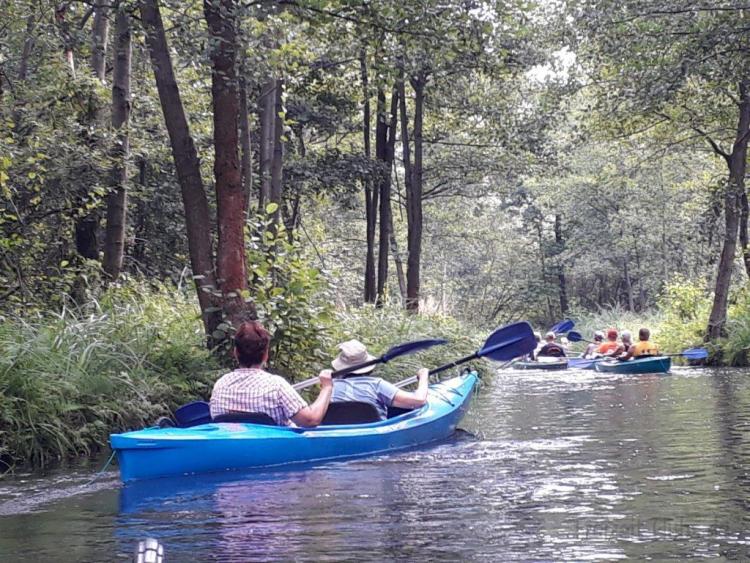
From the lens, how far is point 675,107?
18.0m

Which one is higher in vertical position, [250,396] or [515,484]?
[250,396]

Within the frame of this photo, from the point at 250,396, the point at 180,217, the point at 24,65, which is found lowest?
the point at 250,396

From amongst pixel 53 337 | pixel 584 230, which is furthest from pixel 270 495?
pixel 584 230

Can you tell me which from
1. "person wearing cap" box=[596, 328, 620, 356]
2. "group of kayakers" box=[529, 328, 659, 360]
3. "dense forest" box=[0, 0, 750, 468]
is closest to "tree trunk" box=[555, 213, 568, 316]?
"dense forest" box=[0, 0, 750, 468]

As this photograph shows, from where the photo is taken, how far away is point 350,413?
7.55 metres

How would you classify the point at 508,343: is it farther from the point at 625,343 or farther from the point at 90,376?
the point at 625,343

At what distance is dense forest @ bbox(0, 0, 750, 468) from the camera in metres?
8.41

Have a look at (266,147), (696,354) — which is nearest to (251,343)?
(266,147)

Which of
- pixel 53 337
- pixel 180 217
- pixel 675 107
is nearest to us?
pixel 53 337

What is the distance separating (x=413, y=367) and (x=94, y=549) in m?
7.81

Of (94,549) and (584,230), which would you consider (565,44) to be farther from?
(584,230)

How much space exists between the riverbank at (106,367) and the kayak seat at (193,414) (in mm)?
589

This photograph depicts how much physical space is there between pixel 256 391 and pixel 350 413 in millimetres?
1180

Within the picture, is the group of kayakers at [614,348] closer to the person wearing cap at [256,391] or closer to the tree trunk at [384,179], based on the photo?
the tree trunk at [384,179]
